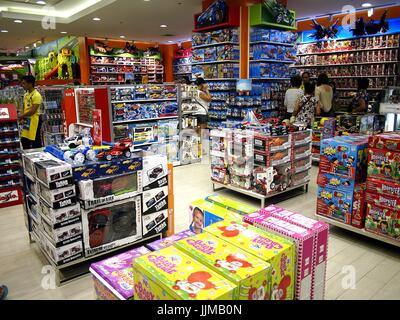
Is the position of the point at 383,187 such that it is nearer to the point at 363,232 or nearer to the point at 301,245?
the point at 363,232

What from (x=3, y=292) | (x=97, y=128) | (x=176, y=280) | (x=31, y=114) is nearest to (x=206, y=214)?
(x=176, y=280)

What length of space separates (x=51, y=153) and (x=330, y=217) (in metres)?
3.05

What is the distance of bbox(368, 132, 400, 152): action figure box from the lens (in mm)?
3123

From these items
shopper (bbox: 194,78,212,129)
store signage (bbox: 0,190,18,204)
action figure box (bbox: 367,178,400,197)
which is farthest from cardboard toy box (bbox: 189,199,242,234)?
shopper (bbox: 194,78,212,129)

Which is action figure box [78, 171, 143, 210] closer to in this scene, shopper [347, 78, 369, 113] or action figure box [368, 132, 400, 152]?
action figure box [368, 132, 400, 152]

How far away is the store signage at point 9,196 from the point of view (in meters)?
4.86

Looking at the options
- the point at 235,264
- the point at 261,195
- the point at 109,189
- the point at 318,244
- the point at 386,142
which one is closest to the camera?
the point at 235,264

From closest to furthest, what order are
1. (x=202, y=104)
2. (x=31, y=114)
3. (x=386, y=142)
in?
(x=386, y=142), (x=31, y=114), (x=202, y=104)

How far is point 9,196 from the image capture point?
491cm

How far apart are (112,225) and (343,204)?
2.43 m

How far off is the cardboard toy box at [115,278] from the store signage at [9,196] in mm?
3749

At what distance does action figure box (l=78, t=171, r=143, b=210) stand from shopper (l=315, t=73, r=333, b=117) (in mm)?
4958

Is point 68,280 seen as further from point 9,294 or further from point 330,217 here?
point 330,217

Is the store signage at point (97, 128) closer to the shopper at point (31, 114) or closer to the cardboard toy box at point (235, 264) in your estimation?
the cardboard toy box at point (235, 264)
